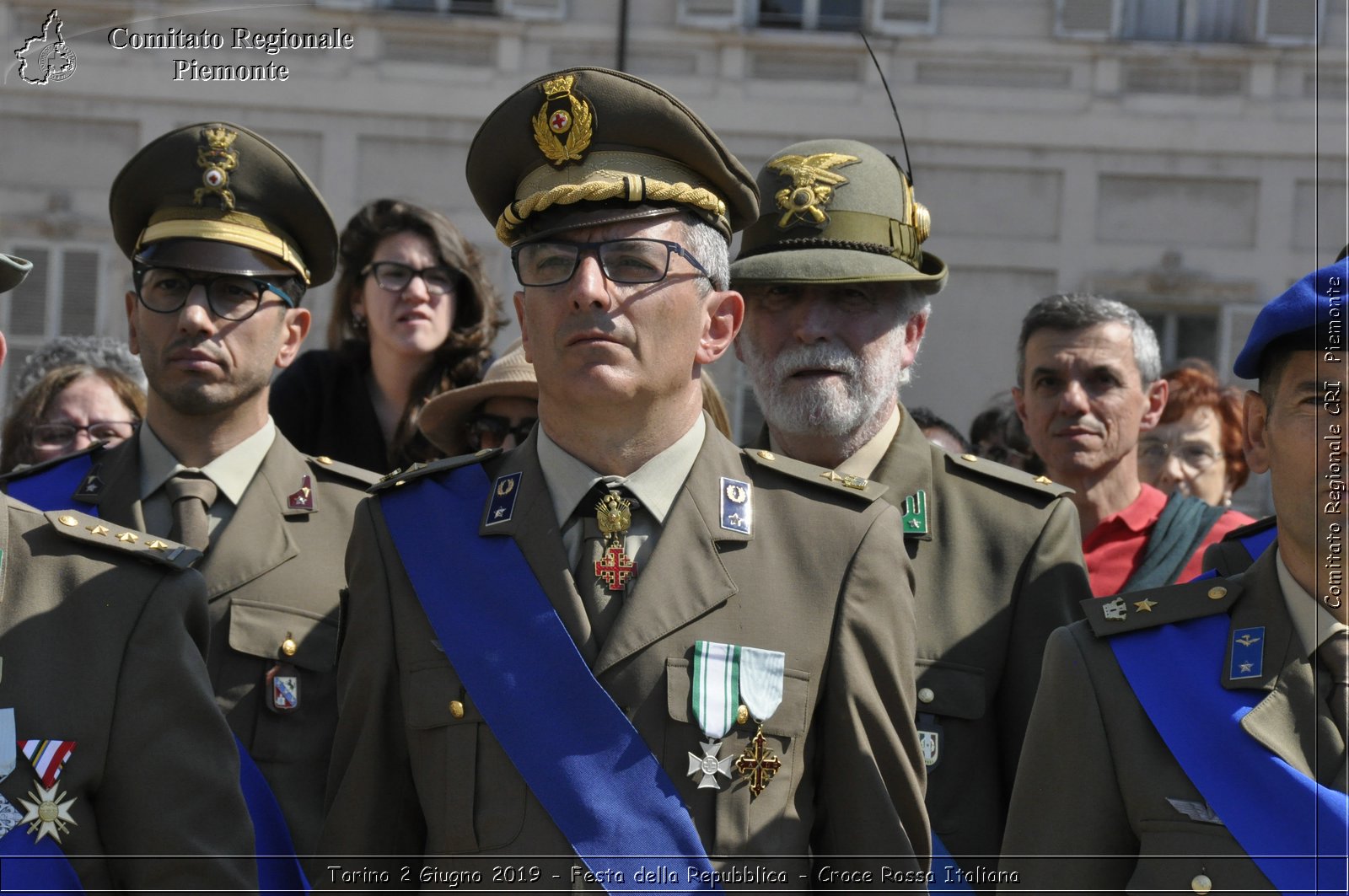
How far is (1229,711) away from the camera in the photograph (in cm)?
320

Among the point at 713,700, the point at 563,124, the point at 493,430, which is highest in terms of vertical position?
the point at 563,124

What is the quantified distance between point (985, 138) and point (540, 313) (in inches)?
411

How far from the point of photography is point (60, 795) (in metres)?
3.09

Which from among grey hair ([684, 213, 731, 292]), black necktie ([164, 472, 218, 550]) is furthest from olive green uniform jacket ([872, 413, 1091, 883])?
black necktie ([164, 472, 218, 550])

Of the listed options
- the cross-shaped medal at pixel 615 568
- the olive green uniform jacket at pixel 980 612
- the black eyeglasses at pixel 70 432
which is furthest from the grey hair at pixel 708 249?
the black eyeglasses at pixel 70 432

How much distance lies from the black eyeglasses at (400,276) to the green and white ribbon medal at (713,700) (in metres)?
2.82

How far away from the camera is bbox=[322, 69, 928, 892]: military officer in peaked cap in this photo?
10.3 ft

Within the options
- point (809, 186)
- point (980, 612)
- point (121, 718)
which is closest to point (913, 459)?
point (980, 612)

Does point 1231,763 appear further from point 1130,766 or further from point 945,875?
point 945,875

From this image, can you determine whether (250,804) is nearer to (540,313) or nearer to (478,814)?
(478,814)

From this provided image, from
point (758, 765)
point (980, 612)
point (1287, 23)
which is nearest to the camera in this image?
point (758, 765)

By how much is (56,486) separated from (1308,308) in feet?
9.65

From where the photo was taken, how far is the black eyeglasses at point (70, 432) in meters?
5.63

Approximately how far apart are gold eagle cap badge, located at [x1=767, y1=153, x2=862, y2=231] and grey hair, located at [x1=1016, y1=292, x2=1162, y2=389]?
41.2 inches
